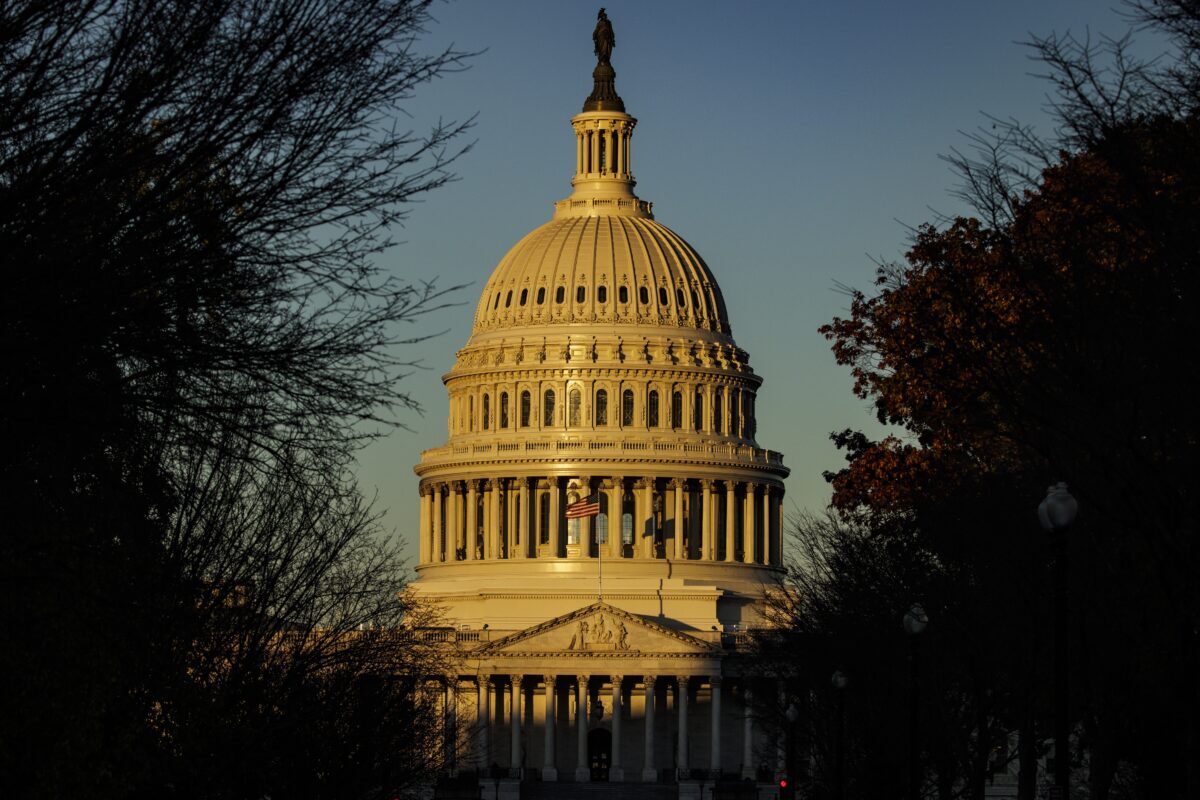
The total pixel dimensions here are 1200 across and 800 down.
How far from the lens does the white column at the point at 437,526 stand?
170500mm

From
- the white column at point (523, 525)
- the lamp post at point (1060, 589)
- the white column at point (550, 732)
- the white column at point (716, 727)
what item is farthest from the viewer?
the white column at point (523, 525)

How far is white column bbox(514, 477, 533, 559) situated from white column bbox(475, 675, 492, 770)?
16.4m

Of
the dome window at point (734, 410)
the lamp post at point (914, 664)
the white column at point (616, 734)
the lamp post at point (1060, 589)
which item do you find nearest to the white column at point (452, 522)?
the dome window at point (734, 410)

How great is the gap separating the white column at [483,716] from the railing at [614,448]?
21317mm

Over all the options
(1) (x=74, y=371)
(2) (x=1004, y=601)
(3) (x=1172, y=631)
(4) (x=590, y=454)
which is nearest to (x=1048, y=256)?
(3) (x=1172, y=631)

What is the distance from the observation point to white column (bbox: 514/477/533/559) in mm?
165000

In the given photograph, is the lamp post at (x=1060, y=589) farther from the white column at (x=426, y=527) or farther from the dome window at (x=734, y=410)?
the dome window at (x=734, y=410)

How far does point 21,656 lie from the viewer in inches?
1056

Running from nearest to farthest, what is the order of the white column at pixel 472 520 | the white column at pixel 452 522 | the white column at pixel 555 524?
1. the white column at pixel 555 524
2. the white column at pixel 472 520
3. the white column at pixel 452 522

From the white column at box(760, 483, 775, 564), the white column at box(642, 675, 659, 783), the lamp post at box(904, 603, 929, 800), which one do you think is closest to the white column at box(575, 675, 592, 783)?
the white column at box(642, 675, 659, 783)

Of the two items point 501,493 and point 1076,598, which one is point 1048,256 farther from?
point 501,493

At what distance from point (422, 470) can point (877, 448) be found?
376 ft

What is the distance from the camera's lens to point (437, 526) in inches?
6767

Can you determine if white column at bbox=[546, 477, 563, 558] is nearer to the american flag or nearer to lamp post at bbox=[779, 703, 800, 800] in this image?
the american flag
